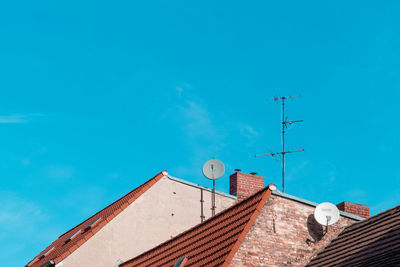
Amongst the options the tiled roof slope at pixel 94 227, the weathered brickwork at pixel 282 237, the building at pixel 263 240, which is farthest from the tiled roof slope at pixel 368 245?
the tiled roof slope at pixel 94 227

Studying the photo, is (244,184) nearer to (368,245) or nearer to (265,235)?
(265,235)

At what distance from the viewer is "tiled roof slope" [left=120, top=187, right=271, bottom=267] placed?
57.4 feet

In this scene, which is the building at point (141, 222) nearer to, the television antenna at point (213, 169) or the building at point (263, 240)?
the building at point (263, 240)

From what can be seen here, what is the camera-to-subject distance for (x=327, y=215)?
60.0 ft

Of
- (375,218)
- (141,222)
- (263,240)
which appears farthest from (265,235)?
(141,222)

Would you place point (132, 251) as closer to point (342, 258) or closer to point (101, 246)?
point (101, 246)

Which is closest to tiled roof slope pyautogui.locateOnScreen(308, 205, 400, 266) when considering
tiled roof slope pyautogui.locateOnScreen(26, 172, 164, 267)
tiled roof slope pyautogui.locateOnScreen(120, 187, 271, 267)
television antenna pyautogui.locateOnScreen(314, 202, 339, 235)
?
television antenna pyautogui.locateOnScreen(314, 202, 339, 235)

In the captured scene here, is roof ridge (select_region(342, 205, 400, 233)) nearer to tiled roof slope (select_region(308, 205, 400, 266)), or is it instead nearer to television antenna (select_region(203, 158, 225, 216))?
tiled roof slope (select_region(308, 205, 400, 266))

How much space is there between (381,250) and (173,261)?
21.0 feet

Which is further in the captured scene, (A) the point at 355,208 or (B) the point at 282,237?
(A) the point at 355,208

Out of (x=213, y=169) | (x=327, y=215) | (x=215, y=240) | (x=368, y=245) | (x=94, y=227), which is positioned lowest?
(x=368, y=245)

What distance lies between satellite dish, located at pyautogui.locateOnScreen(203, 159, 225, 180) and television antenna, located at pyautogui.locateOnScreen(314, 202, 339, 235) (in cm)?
805

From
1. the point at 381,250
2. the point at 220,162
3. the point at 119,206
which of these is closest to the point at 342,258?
the point at 381,250

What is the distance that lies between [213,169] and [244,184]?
2065 millimetres
